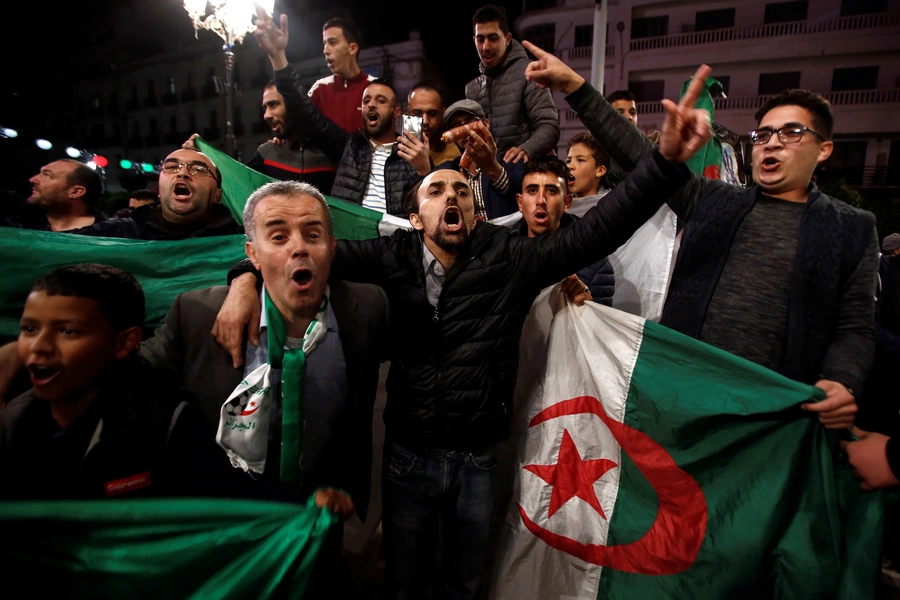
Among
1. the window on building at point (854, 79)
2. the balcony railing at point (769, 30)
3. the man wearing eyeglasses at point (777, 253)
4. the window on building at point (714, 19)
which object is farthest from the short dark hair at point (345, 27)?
the window on building at point (854, 79)

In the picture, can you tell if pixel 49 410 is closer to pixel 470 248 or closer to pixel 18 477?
pixel 18 477

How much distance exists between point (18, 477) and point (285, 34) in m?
3.05

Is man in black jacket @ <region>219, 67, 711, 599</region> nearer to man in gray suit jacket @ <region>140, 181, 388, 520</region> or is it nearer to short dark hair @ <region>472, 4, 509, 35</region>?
man in gray suit jacket @ <region>140, 181, 388, 520</region>

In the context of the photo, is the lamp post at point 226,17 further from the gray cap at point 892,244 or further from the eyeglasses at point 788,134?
the gray cap at point 892,244

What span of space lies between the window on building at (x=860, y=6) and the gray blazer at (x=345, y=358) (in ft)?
113

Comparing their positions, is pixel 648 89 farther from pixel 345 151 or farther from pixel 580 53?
pixel 345 151

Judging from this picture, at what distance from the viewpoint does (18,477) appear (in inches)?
53.4

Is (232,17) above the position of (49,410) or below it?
above

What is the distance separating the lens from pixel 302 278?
1.74 meters

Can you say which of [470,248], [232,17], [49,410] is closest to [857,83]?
[232,17]

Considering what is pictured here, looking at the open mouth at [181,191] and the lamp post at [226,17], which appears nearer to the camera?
the open mouth at [181,191]

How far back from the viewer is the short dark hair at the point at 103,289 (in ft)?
4.80

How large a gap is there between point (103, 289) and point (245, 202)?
138 cm

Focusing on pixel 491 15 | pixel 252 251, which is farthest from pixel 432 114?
pixel 252 251
